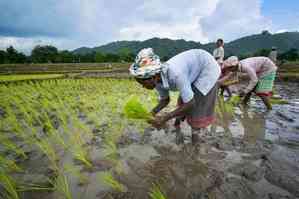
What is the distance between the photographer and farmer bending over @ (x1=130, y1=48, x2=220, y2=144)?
160 centimetres

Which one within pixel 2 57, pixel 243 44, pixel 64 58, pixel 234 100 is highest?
pixel 243 44

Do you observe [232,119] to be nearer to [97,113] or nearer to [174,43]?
[97,113]

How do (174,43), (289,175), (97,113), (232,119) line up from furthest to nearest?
(174,43), (97,113), (232,119), (289,175)

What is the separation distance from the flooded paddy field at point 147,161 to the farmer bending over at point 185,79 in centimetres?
41

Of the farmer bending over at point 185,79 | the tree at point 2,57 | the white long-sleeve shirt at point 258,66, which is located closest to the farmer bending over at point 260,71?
the white long-sleeve shirt at point 258,66

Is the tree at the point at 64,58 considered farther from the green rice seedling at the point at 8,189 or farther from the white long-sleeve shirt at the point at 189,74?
the green rice seedling at the point at 8,189

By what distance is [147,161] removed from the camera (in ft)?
6.21

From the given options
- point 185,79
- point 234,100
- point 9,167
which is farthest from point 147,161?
point 234,100

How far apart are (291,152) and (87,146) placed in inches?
87.4

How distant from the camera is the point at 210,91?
2.05 metres

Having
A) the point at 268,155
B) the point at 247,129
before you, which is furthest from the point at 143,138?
the point at 247,129

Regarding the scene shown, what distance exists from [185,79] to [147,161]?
88 cm

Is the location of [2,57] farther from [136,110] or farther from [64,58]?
[136,110]

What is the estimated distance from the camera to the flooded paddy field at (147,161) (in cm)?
144
